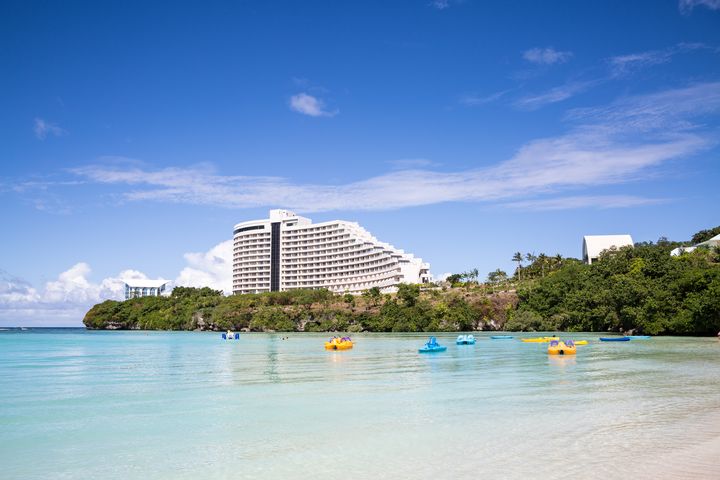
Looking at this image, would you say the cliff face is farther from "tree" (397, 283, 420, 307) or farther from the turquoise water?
the turquoise water

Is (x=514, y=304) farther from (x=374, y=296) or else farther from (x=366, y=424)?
(x=366, y=424)

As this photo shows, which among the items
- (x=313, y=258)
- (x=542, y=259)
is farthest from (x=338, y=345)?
(x=313, y=258)

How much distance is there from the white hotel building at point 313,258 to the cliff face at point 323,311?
29.2 metres

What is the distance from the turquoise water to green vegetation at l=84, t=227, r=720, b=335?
43.0m

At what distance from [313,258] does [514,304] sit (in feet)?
264

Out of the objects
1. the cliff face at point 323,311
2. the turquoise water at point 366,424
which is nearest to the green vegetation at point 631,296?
the cliff face at point 323,311

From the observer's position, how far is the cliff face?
104 m

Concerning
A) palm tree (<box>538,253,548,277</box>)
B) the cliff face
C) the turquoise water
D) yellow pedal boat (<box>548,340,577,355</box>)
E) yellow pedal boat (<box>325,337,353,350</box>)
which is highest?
palm tree (<box>538,253,548,277</box>)

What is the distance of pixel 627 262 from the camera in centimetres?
8762

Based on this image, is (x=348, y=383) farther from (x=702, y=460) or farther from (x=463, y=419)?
(x=702, y=460)

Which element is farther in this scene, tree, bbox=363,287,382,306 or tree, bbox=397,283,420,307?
tree, bbox=363,287,382,306

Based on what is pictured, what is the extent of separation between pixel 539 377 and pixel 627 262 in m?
66.0

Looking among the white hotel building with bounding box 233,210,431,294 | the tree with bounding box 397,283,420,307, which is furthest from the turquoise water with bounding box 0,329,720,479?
the white hotel building with bounding box 233,210,431,294

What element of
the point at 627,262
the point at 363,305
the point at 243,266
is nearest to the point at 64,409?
the point at 627,262
